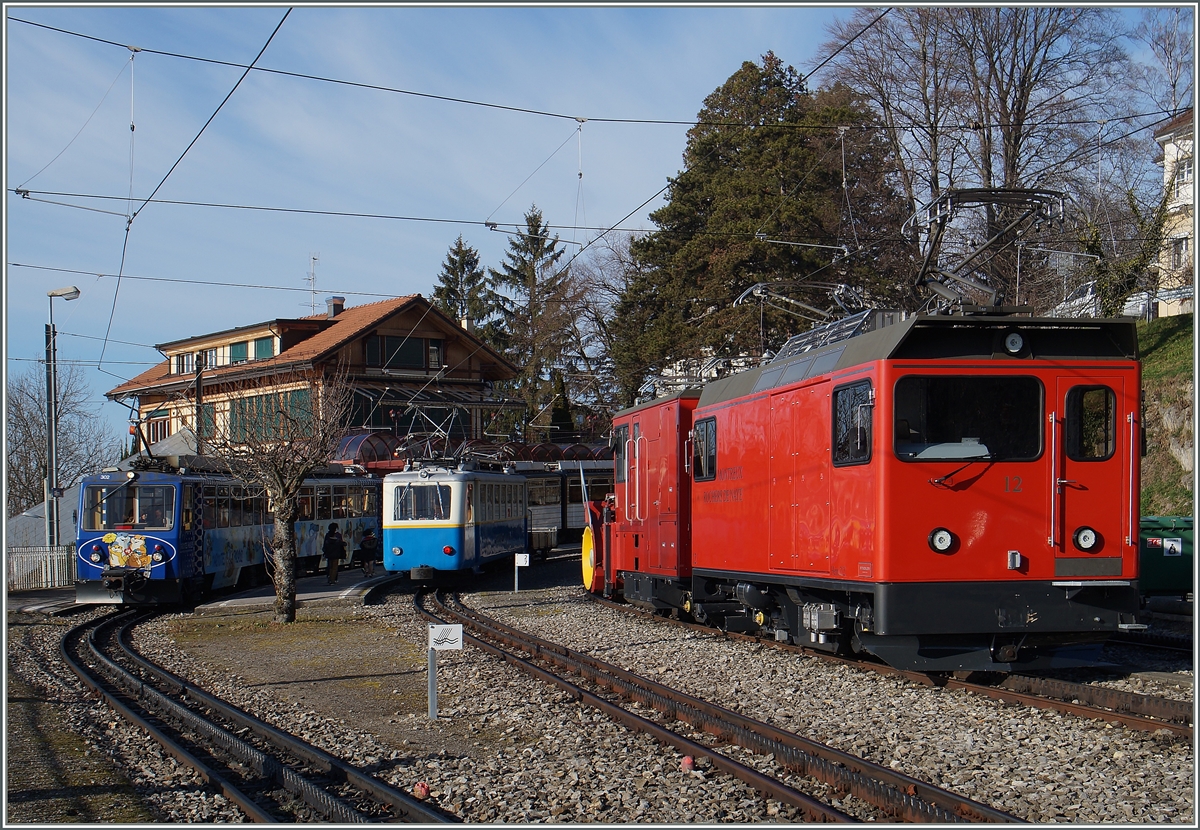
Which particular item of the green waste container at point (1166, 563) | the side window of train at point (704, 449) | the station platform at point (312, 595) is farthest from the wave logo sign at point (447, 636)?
the green waste container at point (1166, 563)

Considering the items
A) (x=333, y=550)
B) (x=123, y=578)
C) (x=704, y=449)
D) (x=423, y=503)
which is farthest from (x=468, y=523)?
(x=704, y=449)

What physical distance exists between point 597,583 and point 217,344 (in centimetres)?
3429

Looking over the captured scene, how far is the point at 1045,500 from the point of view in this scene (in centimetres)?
891

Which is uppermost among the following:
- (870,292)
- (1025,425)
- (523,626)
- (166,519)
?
(870,292)

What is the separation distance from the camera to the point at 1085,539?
886cm

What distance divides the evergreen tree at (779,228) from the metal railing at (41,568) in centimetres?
1813

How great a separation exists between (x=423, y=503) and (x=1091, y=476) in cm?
1612

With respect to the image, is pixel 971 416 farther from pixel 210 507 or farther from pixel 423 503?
pixel 210 507

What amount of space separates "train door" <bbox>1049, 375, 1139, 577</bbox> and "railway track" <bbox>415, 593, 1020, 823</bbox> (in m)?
2.94

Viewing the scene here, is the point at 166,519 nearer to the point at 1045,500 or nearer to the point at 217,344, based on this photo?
the point at 1045,500

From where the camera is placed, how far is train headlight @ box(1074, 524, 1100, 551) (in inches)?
348

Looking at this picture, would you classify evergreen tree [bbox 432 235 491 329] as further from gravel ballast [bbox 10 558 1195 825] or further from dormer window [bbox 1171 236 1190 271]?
gravel ballast [bbox 10 558 1195 825]

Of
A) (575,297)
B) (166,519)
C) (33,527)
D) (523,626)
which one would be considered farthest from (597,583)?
(575,297)

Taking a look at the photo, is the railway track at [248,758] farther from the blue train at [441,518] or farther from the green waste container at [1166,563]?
the green waste container at [1166,563]
